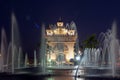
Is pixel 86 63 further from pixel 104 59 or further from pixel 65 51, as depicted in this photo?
pixel 65 51

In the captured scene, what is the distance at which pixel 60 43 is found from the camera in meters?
88.5

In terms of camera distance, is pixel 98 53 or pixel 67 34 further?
pixel 67 34

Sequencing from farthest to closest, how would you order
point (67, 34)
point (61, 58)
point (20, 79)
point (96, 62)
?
1. point (67, 34)
2. point (61, 58)
3. point (96, 62)
4. point (20, 79)

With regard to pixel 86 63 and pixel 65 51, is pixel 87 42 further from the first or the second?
pixel 86 63

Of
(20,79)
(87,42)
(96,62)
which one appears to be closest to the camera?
(20,79)

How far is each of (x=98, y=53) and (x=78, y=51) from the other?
2622cm

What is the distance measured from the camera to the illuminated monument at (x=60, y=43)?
3342 inches

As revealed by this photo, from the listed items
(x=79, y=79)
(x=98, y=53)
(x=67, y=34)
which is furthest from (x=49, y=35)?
(x=79, y=79)

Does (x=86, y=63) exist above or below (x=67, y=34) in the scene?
below

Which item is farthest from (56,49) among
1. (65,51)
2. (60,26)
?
(60,26)

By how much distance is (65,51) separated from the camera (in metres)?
87.1

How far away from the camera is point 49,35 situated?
91000 mm

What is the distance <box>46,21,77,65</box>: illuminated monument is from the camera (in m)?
84.9

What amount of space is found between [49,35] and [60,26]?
4.65 m
